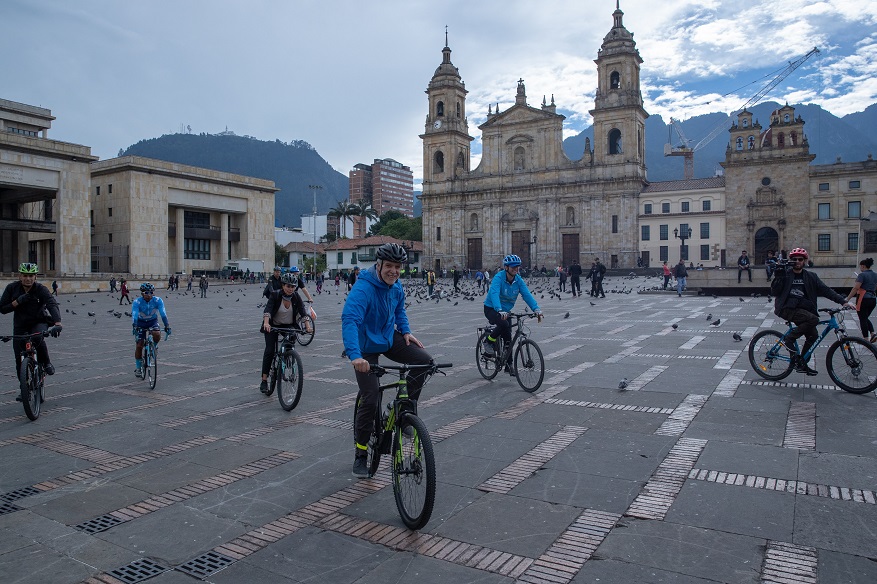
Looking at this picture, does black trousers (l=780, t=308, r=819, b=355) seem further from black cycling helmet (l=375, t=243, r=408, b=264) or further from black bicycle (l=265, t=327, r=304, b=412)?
black bicycle (l=265, t=327, r=304, b=412)

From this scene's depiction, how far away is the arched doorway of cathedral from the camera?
56.1m

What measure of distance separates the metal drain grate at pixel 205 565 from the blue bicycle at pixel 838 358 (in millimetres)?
6673

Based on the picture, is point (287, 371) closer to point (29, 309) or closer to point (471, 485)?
point (29, 309)

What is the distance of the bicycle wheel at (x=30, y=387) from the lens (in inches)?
262

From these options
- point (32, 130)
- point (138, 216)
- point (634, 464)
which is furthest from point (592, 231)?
point (634, 464)

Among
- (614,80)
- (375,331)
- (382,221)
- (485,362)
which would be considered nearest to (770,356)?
(485,362)

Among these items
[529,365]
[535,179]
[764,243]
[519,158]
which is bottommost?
[529,365]

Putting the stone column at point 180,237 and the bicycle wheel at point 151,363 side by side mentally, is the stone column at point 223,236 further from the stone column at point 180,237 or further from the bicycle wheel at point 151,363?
the bicycle wheel at point 151,363

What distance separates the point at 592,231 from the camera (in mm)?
61969

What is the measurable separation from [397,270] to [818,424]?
443 cm

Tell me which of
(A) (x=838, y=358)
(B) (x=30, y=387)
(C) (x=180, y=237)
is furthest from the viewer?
(C) (x=180, y=237)

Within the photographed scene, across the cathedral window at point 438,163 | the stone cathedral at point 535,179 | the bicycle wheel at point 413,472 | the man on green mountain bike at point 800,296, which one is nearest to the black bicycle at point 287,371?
the bicycle wheel at point 413,472

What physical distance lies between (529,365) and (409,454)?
167 inches

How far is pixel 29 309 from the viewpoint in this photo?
7.08 meters
